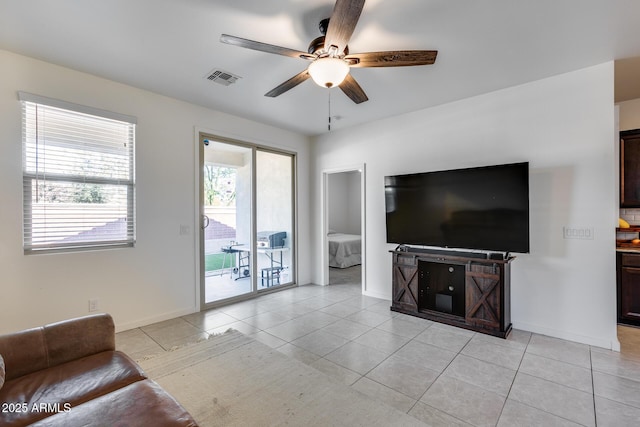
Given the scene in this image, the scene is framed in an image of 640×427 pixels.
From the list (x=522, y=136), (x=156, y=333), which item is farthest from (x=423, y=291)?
(x=156, y=333)

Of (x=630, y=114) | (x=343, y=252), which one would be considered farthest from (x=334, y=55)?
(x=343, y=252)

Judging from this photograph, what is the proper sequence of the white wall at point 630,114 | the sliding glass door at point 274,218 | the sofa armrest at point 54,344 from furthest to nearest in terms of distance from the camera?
the sliding glass door at point 274,218 → the white wall at point 630,114 → the sofa armrest at point 54,344

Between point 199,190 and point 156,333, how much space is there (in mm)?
1823

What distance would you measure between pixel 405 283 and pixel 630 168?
310cm

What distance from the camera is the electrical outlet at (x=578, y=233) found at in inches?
115

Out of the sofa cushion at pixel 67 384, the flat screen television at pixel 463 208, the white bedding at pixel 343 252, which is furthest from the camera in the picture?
the white bedding at pixel 343 252

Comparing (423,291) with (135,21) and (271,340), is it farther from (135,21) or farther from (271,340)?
(135,21)

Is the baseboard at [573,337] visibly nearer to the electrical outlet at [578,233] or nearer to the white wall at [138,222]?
the electrical outlet at [578,233]

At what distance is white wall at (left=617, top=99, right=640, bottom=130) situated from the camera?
3699 mm

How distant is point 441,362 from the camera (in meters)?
2.59

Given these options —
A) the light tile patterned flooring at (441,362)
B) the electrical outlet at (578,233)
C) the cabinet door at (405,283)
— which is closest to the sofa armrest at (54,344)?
the light tile patterned flooring at (441,362)

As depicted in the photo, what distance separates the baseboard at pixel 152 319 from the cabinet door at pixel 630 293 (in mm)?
5213

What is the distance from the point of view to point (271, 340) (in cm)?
301

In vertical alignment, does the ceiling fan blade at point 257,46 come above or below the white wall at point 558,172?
above
